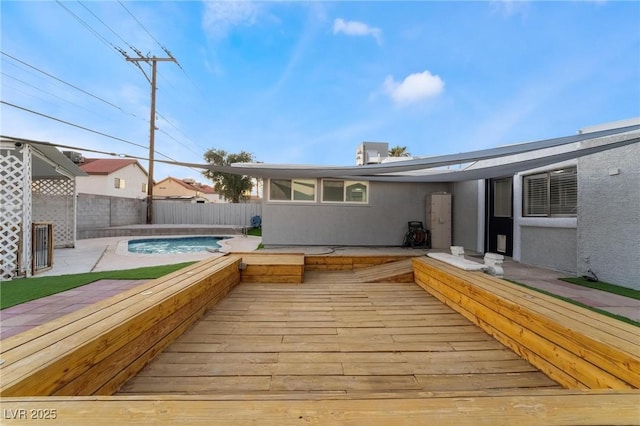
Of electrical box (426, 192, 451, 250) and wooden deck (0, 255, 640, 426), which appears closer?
wooden deck (0, 255, 640, 426)

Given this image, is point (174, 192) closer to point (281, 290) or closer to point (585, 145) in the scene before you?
point (281, 290)

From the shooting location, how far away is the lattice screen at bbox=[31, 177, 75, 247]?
26.9ft

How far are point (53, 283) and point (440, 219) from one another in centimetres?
830

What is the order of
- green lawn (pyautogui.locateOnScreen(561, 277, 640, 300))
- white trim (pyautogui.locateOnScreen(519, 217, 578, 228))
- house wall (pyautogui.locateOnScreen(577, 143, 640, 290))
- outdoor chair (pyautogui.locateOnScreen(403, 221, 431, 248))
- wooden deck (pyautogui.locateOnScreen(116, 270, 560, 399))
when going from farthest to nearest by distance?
1. outdoor chair (pyautogui.locateOnScreen(403, 221, 431, 248))
2. white trim (pyautogui.locateOnScreen(519, 217, 578, 228))
3. house wall (pyautogui.locateOnScreen(577, 143, 640, 290))
4. green lawn (pyautogui.locateOnScreen(561, 277, 640, 300))
5. wooden deck (pyautogui.locateOnScreen(116, 270, 560, 399))

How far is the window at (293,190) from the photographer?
720 centimetres

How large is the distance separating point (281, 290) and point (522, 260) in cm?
559

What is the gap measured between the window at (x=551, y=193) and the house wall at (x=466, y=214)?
4.02 ft

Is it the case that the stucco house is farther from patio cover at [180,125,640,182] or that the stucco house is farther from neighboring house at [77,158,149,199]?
neighboring house at [77,158,149,199]

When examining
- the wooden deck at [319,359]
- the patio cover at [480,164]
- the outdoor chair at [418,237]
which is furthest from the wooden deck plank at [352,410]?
the outdoor chair at [418,237]

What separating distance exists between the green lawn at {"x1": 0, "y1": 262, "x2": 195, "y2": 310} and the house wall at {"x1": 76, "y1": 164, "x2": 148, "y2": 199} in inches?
617

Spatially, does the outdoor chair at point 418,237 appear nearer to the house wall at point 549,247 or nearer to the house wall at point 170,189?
the house wall at point 549,247

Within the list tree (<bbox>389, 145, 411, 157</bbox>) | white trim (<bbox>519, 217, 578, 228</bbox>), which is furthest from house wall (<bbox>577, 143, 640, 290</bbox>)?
tree (<bbox>389, 145, 411, 157</bbox>)

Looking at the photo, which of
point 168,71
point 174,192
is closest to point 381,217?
point 168,71

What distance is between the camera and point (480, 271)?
11.0 ft
